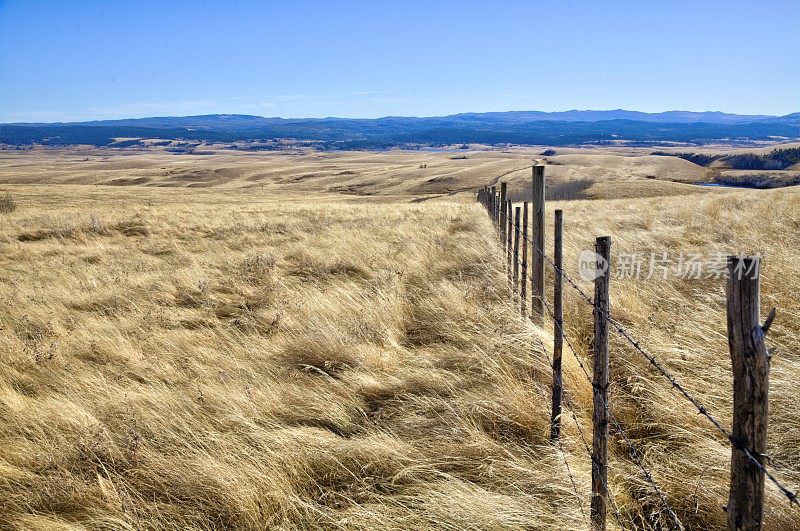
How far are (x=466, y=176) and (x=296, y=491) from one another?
64.7m

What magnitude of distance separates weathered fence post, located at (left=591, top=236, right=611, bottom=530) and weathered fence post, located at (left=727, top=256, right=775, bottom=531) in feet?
3.36

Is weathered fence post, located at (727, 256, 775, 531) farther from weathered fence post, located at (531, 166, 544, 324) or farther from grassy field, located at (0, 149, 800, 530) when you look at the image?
weathered fence post, located at (531, 166, 544, 324)

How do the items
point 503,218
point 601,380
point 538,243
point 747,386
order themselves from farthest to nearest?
point 503,218 < point 538,243 < point 601,380 < point 747,386

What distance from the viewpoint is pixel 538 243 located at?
19.0ft

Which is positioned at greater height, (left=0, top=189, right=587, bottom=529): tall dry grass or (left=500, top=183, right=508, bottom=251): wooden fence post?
(left=500, top=183, right=508, bottom=251): wooden fence post

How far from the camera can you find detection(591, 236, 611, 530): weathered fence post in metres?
2.95

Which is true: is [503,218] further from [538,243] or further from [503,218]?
[538,243]

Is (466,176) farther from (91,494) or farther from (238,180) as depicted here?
(91,494)

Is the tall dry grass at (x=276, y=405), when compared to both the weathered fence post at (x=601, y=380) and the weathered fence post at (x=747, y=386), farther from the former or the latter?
the weathered fence post at (x=747, y=386)

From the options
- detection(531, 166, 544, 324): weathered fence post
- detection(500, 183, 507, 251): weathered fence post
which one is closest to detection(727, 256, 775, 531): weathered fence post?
detection(531, 166, 544, 324): weathered fence post

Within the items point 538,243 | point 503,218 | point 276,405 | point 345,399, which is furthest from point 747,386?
point 503,218

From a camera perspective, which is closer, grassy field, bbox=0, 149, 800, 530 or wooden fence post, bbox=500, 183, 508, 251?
grassy field, bbox=0, 149, 800, 530

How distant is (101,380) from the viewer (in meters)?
5.18

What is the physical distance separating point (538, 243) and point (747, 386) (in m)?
4.04
